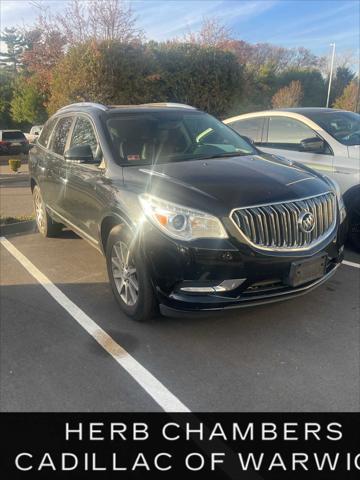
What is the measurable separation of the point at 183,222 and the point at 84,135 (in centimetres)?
203

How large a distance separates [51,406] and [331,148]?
4.44 meters

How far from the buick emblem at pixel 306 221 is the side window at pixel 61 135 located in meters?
3.08

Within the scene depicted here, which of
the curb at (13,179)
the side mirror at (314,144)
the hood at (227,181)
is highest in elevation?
the side mirror at (314,144)

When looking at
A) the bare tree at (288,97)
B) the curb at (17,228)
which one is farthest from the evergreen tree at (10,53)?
the curb at (17,228)

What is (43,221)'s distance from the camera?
623cm

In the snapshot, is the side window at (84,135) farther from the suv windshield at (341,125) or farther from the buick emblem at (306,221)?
the suv windshield at (341,125)

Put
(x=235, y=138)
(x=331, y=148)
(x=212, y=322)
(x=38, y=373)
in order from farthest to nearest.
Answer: (x=331, y=148)
(x=235, y=138)
(x=212, y=322)
(x=38, y=373)

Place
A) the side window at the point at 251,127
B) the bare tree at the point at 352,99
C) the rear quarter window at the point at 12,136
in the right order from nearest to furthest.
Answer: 1. the side window at the point at 251,127
2. the rear quarter window at the point at 12,136
3. the bare tree at the point at 352,99

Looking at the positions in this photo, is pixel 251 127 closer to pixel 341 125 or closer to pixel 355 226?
pixel 341 125

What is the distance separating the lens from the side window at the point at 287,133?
5691mm

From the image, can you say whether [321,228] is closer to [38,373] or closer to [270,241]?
[270,241]

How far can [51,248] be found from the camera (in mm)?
5805

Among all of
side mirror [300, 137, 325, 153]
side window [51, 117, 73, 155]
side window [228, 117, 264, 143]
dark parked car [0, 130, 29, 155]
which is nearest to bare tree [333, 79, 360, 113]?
dark parked car [0, 130, 29, 155]

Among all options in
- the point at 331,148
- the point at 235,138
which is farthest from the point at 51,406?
the point at 331,148
